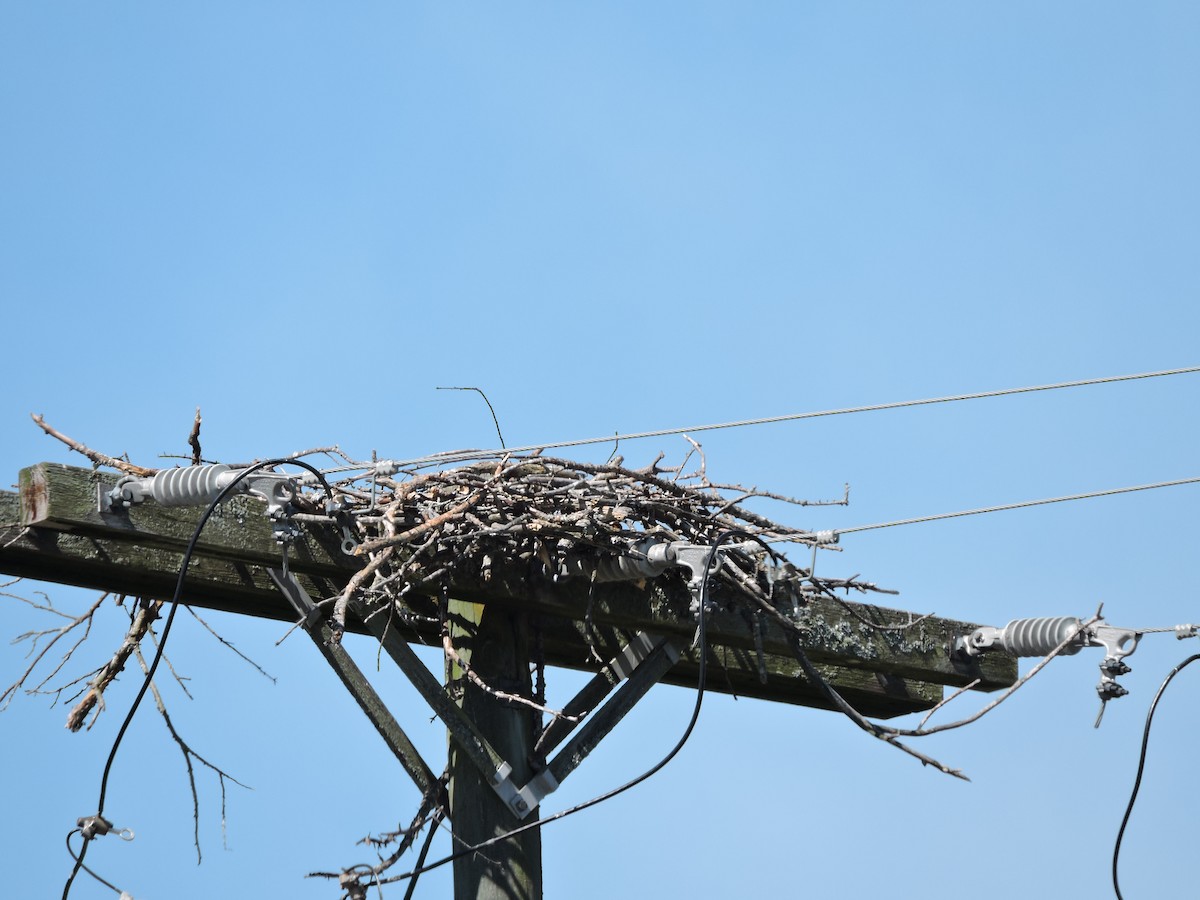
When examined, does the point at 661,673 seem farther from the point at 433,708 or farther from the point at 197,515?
the point at 197,515

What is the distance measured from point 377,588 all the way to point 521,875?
0.95 m

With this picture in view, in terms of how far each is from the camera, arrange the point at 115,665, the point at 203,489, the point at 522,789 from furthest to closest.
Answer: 1. the point at 115,665
2. the point at 522,789
3. the point at 203,489

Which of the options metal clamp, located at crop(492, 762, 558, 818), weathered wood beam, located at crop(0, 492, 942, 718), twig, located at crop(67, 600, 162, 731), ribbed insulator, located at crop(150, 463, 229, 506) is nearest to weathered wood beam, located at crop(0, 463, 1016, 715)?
weathered wood beam, located at crop(0, 492, 942, 718)

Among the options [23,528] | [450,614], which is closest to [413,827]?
[450,614]

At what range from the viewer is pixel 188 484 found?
4062 millimetres

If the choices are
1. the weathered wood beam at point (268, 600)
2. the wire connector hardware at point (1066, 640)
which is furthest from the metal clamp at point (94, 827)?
the wire connector hardware at point (1066, 640)

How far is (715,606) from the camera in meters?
4.98

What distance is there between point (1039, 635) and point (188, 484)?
2568 millimetres

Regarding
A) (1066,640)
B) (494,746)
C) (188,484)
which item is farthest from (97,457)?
(1066,640)

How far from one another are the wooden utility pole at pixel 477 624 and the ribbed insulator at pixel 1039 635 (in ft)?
0.60

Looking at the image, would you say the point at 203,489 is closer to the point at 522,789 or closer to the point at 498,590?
the point at 498,590

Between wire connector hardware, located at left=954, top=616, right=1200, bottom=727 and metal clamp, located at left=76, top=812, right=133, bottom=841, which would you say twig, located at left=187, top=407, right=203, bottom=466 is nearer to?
metal clamp, located at left=76, top=812, right=133, bottom=841

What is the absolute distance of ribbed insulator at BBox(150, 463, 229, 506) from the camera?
4043mm

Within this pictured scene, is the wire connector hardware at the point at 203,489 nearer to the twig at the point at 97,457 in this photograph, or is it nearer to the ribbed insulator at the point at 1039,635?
the twig at the point at 97,457
